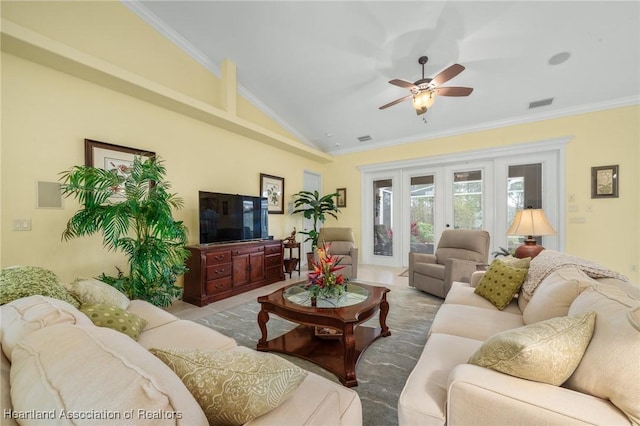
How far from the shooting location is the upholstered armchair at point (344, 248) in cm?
438

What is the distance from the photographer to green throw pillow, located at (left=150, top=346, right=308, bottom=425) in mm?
681

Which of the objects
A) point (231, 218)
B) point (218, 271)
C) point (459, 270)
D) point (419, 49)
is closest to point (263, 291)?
point (218, 271)

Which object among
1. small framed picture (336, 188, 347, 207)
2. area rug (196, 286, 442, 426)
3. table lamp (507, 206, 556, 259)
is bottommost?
area rug (196, 286, 442, 426)

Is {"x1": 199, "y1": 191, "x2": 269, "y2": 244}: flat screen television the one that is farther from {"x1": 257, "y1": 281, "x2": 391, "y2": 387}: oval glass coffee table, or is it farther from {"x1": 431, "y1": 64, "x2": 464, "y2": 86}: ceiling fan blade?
{"x1": 431, "y1": 64, "x2": 464, "y2": 86}: ceiling fan blade

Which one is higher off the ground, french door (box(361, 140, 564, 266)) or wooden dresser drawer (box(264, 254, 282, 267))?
french door (box(361, 140, 564, 266))

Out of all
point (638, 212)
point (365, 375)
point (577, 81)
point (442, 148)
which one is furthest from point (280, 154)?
point (638, 212)

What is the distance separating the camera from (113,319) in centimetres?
147

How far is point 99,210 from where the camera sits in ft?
7.41

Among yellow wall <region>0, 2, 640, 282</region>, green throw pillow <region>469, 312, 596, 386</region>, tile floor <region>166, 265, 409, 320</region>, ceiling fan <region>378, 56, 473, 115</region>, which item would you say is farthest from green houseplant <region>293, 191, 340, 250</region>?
green throw pillow <region>469, 312, 596, 386</region>

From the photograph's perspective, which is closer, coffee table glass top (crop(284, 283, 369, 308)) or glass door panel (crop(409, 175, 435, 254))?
coffee table glass top (crop(284, 283, 369, 308))

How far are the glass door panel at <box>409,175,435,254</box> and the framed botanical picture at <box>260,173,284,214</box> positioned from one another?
2.95 m

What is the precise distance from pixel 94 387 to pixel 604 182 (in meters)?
5.89

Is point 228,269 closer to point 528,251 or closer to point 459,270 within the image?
point 459,270

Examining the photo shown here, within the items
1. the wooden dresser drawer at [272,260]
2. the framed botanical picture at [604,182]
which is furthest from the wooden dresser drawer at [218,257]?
the framed botanical picture at [604,182]
